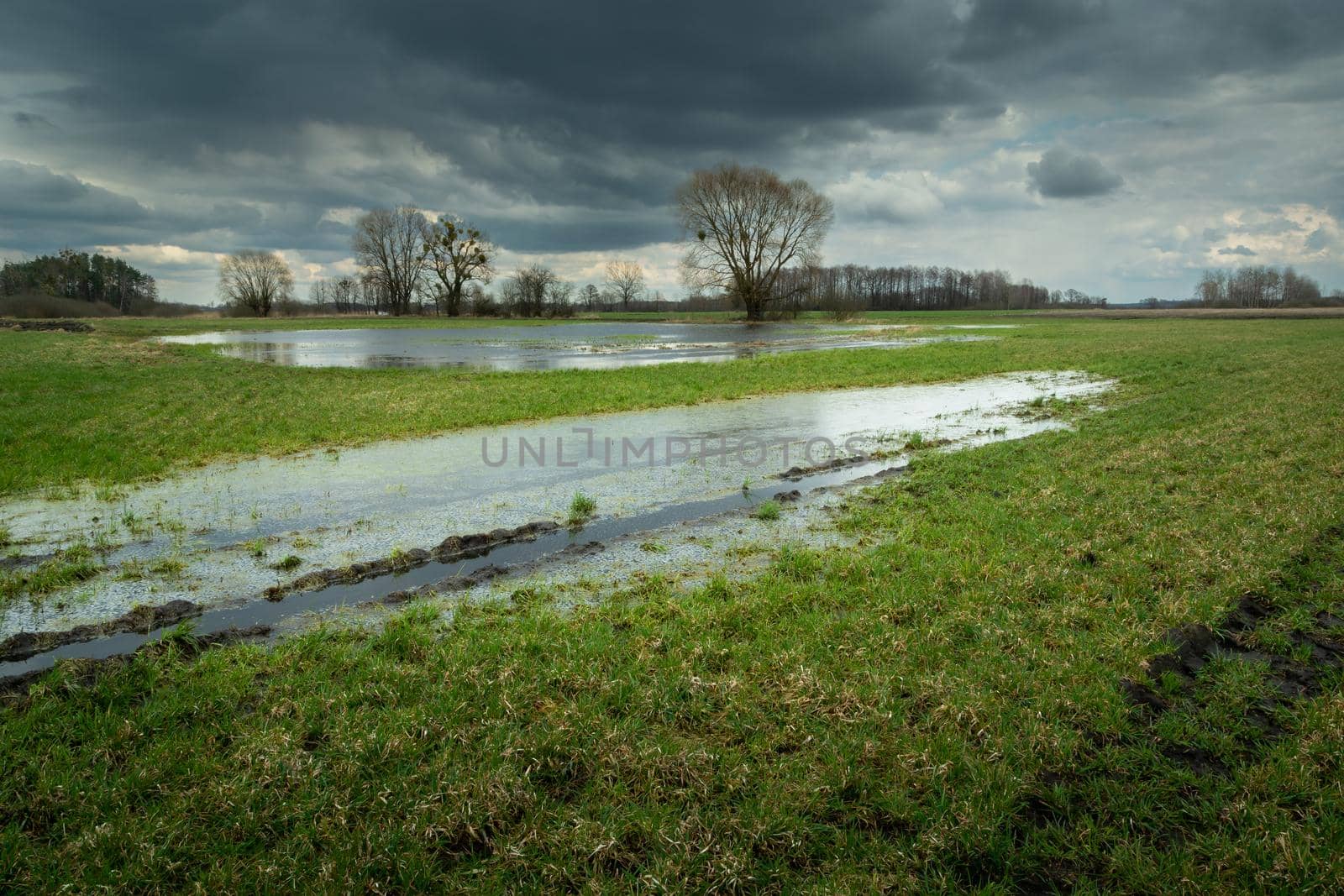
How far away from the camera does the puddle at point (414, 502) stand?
627 centimetres

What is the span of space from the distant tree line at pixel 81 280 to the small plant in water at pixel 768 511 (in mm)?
139122

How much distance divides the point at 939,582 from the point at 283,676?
5.05 meters

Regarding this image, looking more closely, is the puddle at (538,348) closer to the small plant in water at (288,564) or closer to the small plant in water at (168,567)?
the small plant in water at (168,567)

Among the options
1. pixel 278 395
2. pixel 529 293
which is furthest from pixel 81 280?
pixel 278 395

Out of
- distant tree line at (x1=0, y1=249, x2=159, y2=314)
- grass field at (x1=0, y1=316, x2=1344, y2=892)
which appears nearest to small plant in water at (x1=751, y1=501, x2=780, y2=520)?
grass field at (x1=0, y1=316, x2=1344, y2=892)

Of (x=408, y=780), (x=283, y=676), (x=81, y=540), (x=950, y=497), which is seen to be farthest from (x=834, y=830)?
(x=81, y=540)

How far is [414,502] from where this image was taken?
912 centimetres

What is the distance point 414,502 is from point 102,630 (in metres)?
3.87

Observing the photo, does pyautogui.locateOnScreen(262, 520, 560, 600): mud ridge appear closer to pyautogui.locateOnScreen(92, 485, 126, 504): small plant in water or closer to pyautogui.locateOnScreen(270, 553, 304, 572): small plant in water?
pyautogui.locateOnScreen(270, 553, 304, 572): small plant in water

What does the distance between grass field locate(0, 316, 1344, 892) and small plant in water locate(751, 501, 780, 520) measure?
1459 millimetres

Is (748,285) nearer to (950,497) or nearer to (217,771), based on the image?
(950,497)

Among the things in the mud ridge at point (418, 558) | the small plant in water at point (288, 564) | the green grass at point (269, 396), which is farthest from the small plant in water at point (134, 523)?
the mud ridge at point (418, 558)

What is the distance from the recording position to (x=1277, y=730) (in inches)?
156

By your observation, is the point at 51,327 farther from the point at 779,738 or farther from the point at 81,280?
the point at 81,280
